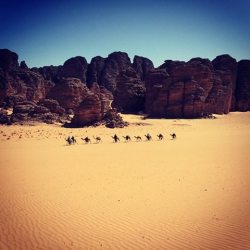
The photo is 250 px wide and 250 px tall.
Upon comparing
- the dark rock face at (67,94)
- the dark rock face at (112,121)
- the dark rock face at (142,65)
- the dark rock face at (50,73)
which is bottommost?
the dark rock face at (112,121)

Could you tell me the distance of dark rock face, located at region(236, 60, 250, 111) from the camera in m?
66.6

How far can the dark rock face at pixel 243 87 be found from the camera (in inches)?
2623

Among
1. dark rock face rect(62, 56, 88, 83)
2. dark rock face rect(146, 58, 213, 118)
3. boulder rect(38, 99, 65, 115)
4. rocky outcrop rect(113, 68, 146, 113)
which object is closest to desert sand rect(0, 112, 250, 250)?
boulder rect(38, 99, 65, 115)

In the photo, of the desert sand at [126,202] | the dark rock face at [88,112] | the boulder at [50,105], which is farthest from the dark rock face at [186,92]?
the desert sand at [126,202]

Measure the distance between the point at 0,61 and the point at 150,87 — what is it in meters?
49.5

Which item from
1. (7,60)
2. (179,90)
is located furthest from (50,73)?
(179,90)

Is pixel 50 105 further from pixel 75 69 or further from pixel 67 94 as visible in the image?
pixel 75 69

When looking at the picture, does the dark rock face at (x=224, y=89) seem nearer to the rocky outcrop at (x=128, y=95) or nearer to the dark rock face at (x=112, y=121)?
the rocky outcrop at (x=128, y=95)

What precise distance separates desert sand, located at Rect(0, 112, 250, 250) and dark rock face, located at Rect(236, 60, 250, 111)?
54858 millimetres

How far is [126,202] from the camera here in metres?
8.93

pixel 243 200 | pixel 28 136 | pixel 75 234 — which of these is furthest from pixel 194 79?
pixel 75 234

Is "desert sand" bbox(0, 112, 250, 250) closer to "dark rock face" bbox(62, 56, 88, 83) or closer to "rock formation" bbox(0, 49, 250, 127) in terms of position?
"rock formation" bbox(0, 49, 250, 127)

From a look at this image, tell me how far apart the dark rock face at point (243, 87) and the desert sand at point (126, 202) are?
54858 millimetres

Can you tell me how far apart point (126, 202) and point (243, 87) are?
6999 centimetres
